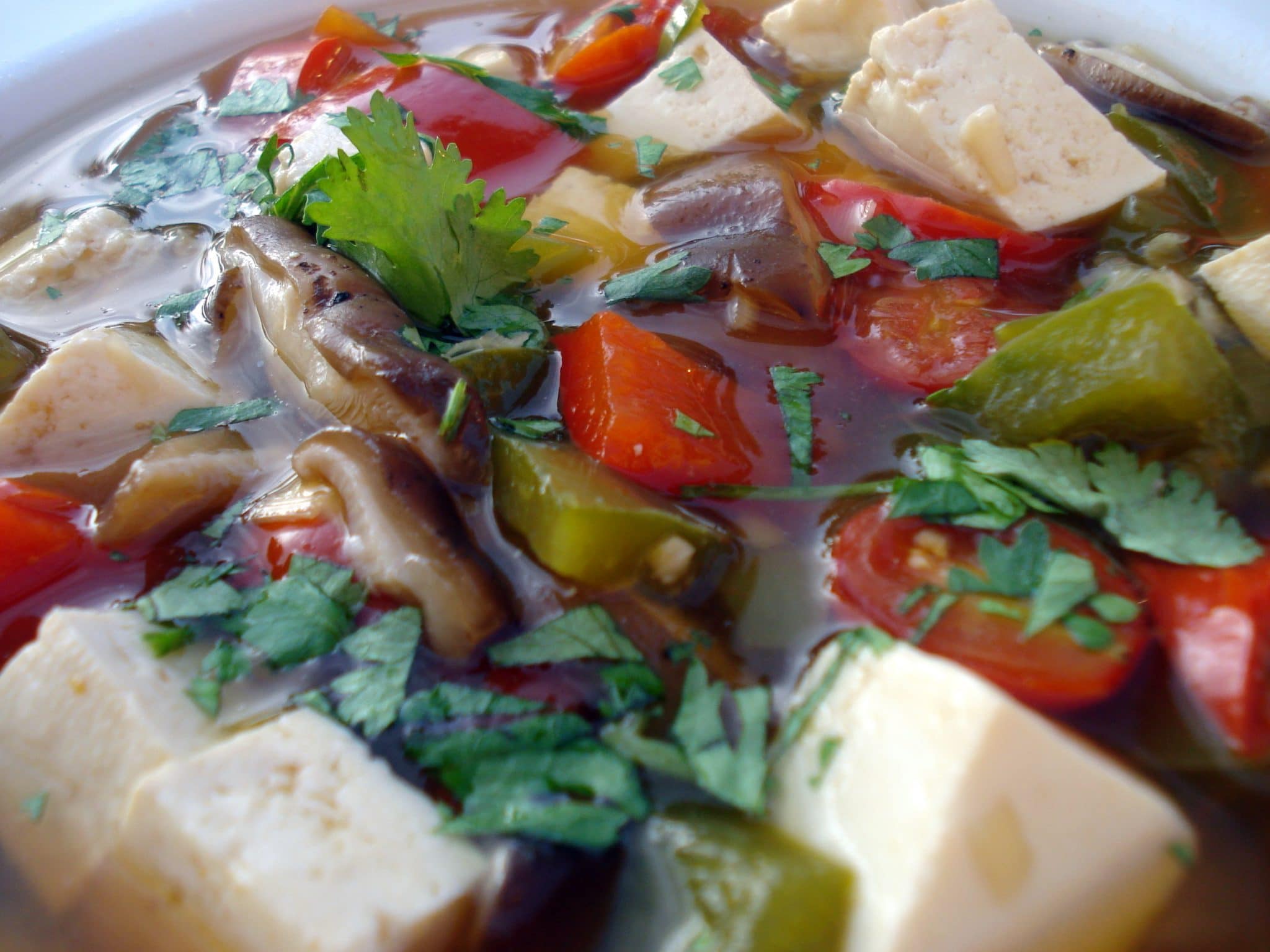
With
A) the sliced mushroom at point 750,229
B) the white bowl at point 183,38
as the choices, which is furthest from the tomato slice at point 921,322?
the white bowl at point 183,38

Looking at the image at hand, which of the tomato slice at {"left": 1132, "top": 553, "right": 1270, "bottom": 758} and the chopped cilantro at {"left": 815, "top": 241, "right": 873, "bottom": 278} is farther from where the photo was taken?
the chopped cilantro at {"left": 815, "top": 241, "right": 873, "bottom": 278}

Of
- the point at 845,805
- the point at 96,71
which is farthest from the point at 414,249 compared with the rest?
the point at 96,71

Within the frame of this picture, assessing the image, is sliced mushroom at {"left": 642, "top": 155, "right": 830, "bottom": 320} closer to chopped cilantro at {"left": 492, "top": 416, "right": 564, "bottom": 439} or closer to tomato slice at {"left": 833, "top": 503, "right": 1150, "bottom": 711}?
chopped cilantro at {"left": 492, "top": 416, "right": 564, "bottom": 439}

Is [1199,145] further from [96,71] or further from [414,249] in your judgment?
[96,71]

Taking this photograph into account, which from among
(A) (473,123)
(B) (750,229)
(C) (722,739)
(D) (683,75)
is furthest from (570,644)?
(D) (683,75)

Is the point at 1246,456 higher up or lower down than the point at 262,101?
lower down

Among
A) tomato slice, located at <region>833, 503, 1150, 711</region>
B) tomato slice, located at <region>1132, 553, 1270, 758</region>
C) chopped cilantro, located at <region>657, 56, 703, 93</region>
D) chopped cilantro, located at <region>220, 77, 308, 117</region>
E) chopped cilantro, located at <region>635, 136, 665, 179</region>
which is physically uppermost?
chopped cilantro, located at <region>220, 77, 308, 117</region>

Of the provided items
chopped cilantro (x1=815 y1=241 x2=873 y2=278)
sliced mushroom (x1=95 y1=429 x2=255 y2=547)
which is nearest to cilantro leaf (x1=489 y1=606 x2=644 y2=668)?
sliced mushroom (x1=95 y1=429 x2=255 y2=547)

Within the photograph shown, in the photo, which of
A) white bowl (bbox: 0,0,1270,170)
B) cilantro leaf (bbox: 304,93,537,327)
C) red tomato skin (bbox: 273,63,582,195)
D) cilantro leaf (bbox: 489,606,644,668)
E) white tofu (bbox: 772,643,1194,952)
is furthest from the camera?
white bowl (bbox: 0,0,1270,170)
